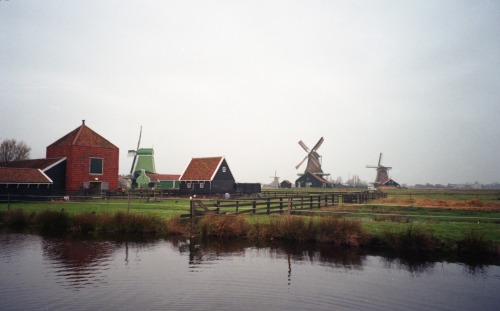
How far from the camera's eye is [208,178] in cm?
4612

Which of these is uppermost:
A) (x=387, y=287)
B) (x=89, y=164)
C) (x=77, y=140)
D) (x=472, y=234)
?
(x=77, y=140)

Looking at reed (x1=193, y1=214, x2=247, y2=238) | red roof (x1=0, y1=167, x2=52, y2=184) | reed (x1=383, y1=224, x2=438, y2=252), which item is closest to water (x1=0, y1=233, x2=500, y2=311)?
reed (x1=383, y1=224, x2=438, y2=252)

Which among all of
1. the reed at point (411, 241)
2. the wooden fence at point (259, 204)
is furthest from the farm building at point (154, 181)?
the reed at point (411, 241)

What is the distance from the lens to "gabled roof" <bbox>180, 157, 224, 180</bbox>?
1843 inches

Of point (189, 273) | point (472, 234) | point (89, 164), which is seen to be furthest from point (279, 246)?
point (89, 164)

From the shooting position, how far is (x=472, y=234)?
13.3 metres

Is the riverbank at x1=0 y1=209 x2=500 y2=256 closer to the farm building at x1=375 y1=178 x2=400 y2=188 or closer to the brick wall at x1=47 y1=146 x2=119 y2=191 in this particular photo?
the brick wall at x1=47 y1=146 x2=119 y2=191

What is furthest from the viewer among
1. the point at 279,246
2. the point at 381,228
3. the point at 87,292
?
the point at 381,228

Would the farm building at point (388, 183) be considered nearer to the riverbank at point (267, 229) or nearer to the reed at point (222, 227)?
the riverbank at point (267, 229)

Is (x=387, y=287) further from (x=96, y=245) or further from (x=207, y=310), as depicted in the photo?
(x=96, y=245)

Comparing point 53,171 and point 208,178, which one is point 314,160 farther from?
point 53,171

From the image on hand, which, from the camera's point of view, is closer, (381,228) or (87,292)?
(87,292)

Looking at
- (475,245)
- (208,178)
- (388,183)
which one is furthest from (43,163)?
(388,183)

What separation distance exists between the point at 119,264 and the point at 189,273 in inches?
112
